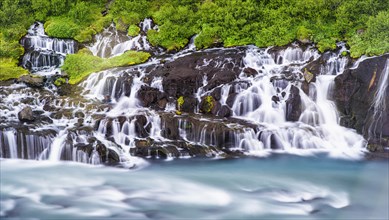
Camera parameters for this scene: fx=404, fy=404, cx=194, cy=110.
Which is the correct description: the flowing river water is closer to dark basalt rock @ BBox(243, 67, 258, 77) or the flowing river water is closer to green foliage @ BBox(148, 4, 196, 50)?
dark basalt rock @ BBox(243, 67, 258, 77)

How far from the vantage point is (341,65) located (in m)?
16.7

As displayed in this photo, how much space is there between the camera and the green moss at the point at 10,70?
18594 mm

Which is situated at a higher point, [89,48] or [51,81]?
[89,48]

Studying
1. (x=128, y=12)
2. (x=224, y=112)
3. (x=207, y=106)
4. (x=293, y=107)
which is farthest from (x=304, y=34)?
(x=128, y=12)

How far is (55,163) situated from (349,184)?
911cm

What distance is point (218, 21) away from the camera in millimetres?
20766

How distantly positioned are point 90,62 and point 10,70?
12.0ft

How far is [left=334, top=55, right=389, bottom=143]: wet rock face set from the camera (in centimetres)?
1459

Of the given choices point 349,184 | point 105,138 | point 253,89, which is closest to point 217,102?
point 253,89

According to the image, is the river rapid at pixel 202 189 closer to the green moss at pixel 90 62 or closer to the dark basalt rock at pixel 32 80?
the dark basalt rock at pixel 32 80

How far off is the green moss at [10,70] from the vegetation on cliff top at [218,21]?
13.9 inches

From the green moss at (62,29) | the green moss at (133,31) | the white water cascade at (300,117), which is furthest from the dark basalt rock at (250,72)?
the green moss at (62,29)

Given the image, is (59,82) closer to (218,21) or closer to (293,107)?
(218,21)

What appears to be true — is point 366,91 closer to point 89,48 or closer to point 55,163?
point 55,163
